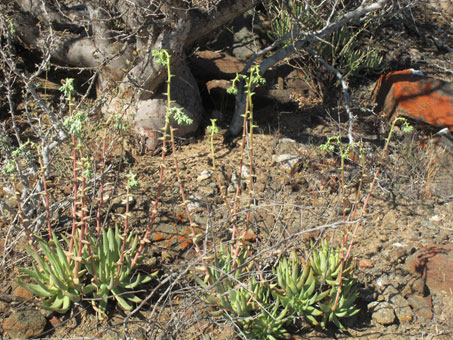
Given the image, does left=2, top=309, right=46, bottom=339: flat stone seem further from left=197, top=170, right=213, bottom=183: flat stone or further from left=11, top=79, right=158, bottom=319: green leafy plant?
left=197, top=170, right=213, bottom=183: flat stone

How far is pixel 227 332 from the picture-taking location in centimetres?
324

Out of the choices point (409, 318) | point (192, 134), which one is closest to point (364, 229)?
point (409, 318)

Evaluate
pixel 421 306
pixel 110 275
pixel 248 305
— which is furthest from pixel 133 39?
pixel 421 306

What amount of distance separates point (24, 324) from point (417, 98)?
177 inches

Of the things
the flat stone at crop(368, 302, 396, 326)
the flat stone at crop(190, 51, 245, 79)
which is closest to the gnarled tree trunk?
the flat stone at crop(190, 51, 245, 79)

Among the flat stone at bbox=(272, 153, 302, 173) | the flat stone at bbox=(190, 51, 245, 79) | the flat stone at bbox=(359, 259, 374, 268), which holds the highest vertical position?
the flat stone at bbox=(190, 51, 245, 79)

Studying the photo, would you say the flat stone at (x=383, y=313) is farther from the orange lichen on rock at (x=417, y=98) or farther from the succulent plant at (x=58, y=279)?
the orange lichen on rock at (x=417, y=98)

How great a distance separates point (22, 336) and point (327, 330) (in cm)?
198

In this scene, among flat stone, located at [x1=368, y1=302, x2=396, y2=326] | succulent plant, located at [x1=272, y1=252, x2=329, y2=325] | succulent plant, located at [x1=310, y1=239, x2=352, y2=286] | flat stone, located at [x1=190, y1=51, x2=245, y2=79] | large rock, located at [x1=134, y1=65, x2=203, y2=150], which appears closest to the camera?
succulent plant, located at [x1=272, y1=252, x2=329, y2=325]

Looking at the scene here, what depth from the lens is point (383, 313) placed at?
11.3 ft

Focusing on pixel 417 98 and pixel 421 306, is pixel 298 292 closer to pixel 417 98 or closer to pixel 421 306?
pixel 421 306

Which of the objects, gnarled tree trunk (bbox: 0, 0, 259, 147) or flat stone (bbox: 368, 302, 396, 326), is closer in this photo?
flat stone (bbox: 368, 302, 396, 326)

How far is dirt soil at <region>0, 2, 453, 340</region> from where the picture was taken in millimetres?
3217

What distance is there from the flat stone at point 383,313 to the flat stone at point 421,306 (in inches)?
6.6
